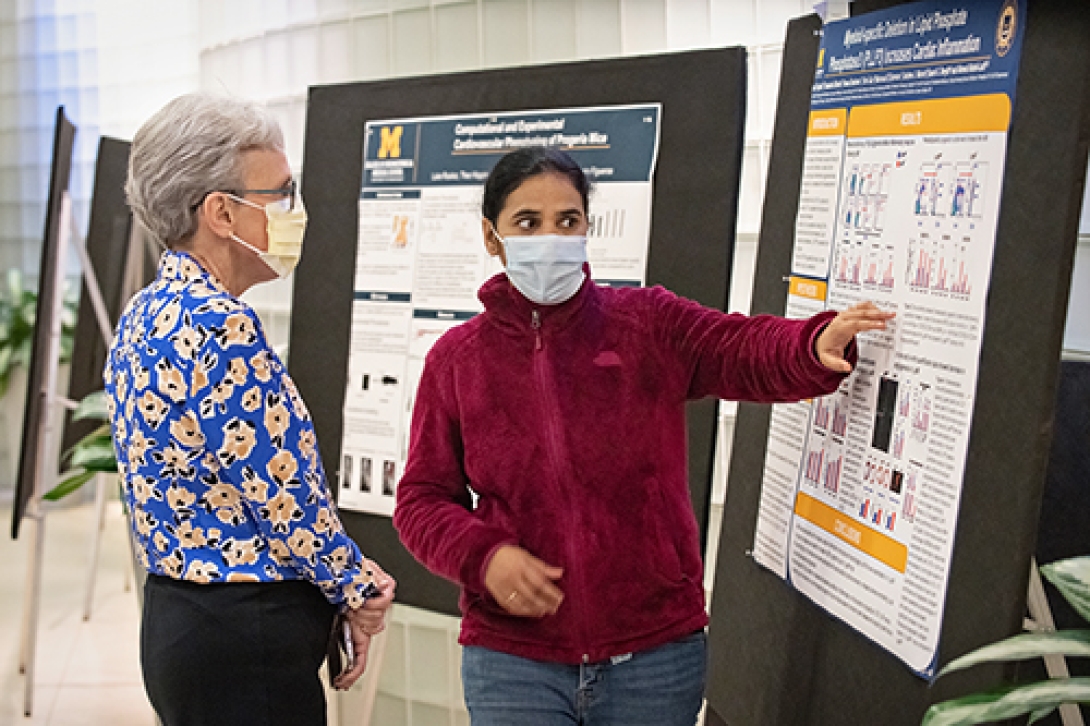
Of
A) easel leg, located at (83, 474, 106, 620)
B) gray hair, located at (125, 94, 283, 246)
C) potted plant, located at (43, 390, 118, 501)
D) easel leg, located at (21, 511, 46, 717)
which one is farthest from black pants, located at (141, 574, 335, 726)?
easel leg, located at (83, 474, 106, 620)

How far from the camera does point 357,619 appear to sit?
175 centimetres

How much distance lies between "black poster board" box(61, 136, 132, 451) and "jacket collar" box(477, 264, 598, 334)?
259 cm

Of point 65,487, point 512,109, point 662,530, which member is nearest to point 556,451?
point 662,530

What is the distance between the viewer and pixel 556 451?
153cm

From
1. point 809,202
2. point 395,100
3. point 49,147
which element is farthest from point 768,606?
point 49,147

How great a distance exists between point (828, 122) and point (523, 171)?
1.56ft

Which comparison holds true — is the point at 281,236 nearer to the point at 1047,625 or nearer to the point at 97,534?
the point at 1047,625

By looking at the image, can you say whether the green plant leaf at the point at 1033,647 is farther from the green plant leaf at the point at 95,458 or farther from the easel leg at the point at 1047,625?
the green plant leaf at the point at 95,458

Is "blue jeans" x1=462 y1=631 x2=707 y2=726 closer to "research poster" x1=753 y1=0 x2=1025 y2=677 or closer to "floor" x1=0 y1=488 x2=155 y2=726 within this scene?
"research poster" x1=753 y1=0 x2=1025 y2=677

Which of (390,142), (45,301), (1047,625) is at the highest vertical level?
(390,142)

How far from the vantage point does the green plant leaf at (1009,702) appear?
3.33ft

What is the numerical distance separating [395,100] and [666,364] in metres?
1.19

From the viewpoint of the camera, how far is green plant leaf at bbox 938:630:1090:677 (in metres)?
1.03

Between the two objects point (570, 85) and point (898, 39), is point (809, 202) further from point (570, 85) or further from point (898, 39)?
point (570, 85)
